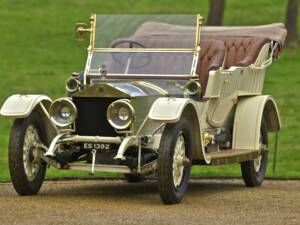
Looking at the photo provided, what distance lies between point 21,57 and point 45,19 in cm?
596

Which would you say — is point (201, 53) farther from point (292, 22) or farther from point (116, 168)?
point (292, 22)

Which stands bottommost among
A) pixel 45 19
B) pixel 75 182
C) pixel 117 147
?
pixel 45 19

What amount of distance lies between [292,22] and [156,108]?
2234 centimetres

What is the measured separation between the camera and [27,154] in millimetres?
11719

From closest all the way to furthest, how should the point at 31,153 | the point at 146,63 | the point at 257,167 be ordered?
1. the point at 31,153
2. the point at 146,63
3. the point at 257,167

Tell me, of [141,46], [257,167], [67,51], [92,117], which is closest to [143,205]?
[92,117]

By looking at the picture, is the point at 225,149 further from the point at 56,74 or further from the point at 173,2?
the point at 173,2

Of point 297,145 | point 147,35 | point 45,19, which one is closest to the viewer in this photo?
point 147,35

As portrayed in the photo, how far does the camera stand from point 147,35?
1363 centimetres

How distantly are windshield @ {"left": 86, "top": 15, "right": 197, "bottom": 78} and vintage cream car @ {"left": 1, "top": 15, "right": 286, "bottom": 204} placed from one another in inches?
0.5

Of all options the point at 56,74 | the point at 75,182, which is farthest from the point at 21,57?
the point at 75,182

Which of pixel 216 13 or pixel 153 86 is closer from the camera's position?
pixel 153 86

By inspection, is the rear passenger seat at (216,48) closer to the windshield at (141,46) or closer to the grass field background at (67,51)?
the windshield at (141,46)

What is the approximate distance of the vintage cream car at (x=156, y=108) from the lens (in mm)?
11328
